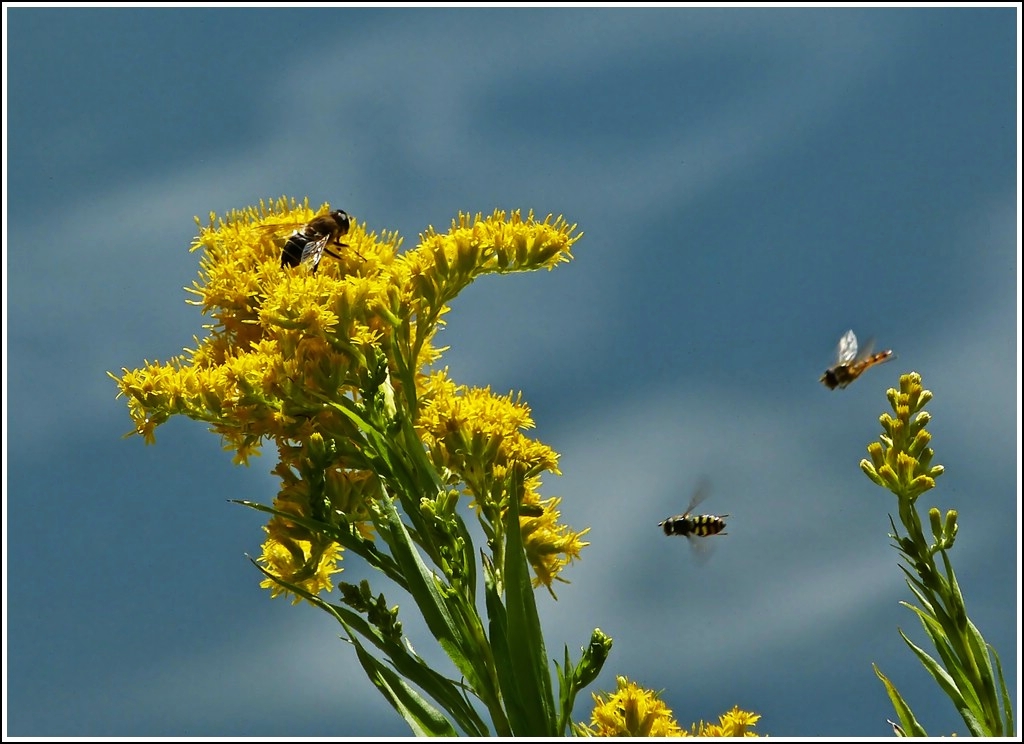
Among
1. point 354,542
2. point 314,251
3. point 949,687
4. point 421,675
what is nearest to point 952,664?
point 949,687

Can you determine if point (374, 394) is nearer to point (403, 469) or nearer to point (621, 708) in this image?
point (403, 469)

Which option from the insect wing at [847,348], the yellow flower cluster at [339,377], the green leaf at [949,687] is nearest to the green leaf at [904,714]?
the green leaf at [949,687]

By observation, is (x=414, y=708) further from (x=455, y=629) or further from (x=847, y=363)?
(x=847, y=363)

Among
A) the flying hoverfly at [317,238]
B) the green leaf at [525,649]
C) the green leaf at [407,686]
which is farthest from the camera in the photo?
the flying hoverfly at [317,238]

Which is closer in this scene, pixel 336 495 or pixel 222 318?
pixel 336 495

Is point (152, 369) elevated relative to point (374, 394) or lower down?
elevated

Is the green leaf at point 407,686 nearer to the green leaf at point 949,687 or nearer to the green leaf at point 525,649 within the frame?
the green leaf at point 525,649

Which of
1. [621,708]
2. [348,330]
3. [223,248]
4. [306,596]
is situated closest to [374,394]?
[348,330]

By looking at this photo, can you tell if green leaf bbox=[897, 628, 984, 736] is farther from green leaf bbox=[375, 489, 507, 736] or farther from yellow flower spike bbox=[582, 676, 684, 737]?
green leaf bbox=[375, 489, 507, 736]
